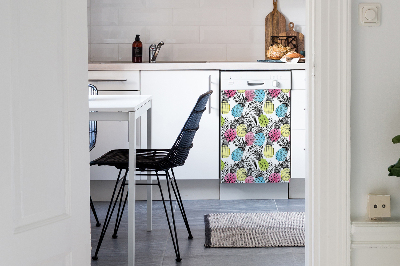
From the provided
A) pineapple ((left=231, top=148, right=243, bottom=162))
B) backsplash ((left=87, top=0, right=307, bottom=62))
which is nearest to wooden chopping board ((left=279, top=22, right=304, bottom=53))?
backsplash ((left=87, top=0, right=307, bottom=62))

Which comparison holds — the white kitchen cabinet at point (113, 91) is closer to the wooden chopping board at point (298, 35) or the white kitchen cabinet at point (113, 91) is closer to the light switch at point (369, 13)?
the wooden chopping board at point (298, 35)

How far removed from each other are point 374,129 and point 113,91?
244 cm

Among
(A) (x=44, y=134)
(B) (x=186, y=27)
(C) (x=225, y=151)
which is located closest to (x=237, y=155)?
(C) (x=225, y=151)

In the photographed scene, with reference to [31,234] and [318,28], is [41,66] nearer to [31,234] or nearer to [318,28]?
[31,234]

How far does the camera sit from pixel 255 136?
3.77 m

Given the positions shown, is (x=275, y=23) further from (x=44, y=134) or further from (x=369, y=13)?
(x=44, y=134)

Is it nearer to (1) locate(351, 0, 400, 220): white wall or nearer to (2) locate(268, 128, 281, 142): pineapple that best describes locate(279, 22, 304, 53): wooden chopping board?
(2) locate(268, 128, 281, 142): pineapple

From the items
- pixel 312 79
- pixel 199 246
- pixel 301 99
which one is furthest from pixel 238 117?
pixel 312 79

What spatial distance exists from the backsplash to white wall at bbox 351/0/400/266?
280 centimetres

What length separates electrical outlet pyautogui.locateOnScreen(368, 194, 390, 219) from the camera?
1.70 meters

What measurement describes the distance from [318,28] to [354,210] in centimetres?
64

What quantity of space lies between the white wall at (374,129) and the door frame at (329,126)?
0.16 feet

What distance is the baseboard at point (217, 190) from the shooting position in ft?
12.9

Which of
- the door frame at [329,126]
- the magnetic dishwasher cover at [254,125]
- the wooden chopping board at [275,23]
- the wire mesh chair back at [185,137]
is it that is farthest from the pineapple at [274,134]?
the door frame at [329,126]
